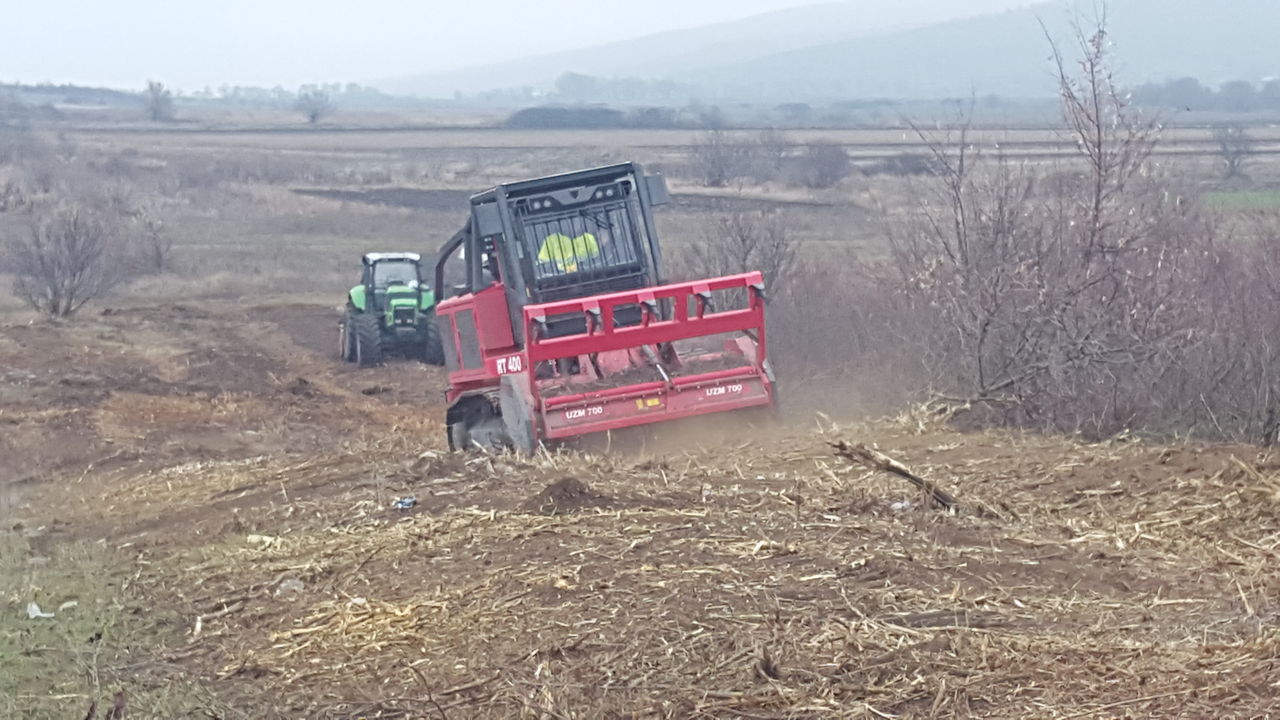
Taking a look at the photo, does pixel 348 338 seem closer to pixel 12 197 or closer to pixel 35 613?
pixel 35 613

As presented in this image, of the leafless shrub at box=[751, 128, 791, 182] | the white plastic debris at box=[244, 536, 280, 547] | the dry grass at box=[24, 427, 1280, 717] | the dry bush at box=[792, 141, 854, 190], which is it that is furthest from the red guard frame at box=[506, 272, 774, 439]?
the leafless shrub at box=[751, 128, 791, 182]

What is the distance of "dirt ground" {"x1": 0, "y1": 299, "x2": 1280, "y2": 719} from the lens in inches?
216

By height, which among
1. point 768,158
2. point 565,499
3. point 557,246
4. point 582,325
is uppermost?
point 557,246

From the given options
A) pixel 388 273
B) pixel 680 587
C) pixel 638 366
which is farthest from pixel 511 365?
pixel 388 273

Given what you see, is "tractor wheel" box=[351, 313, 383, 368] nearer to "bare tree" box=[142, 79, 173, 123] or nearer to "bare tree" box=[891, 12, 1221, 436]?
"bare tree" box=[891, 12, 1221, 436]

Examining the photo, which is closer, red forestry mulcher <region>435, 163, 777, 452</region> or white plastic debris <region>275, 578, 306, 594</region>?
white plastic debris <region>275, 578, 306, 594</region>

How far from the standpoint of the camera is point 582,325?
43.3ft

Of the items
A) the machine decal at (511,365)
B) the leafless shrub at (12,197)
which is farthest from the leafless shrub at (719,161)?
the machine decal at (511,365)

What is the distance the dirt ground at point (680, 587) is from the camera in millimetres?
5477

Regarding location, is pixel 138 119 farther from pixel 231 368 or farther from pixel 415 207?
pixel 231 368

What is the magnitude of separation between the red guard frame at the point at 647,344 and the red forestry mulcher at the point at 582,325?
0.01m

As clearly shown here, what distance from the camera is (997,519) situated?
8.16 meters

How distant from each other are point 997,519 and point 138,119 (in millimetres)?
114283

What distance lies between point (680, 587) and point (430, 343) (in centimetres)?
1991
